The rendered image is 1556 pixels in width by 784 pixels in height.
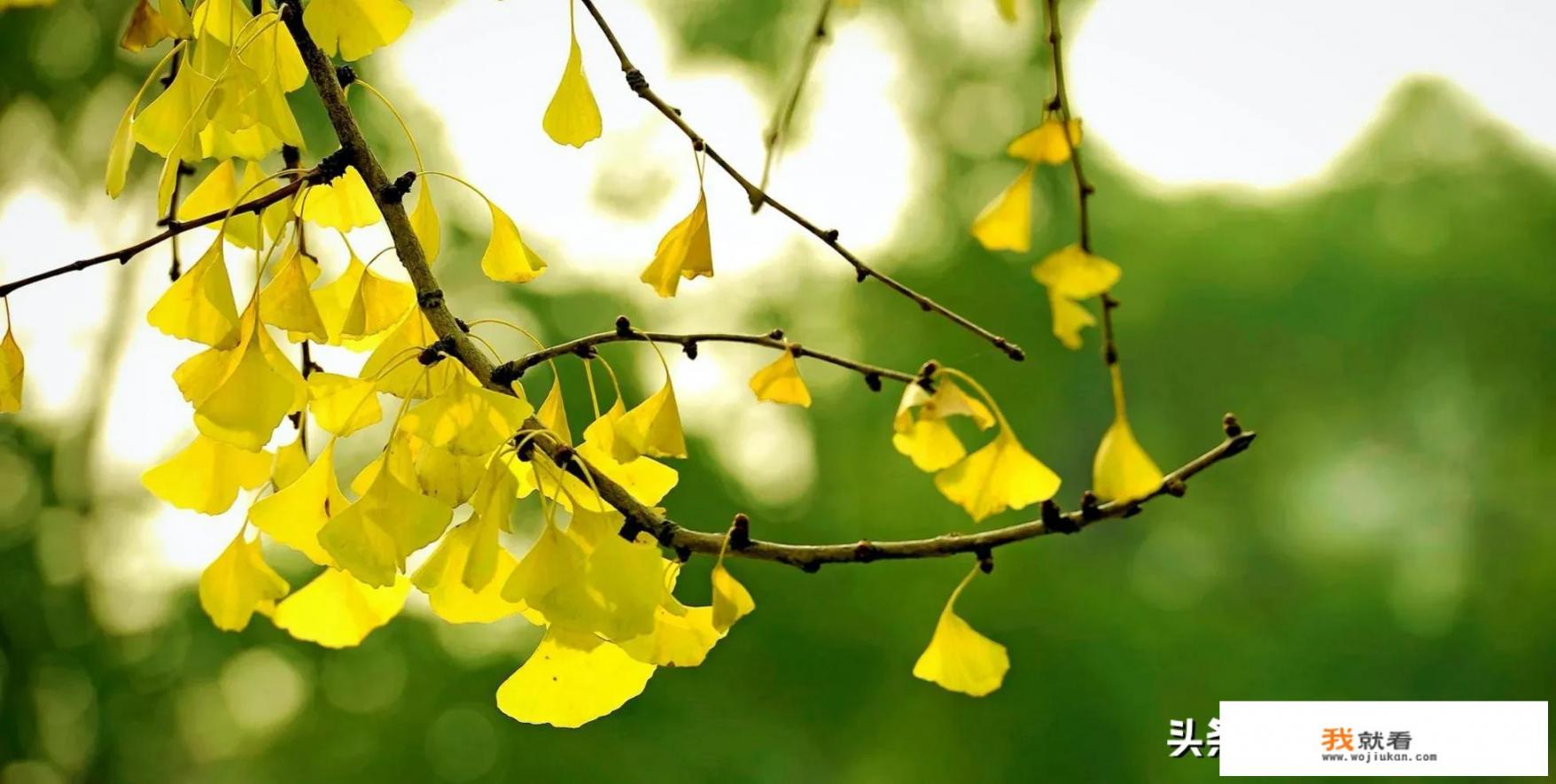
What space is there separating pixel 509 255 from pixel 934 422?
102 mm

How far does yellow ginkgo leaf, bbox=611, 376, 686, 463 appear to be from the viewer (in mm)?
259

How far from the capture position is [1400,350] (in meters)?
2.36

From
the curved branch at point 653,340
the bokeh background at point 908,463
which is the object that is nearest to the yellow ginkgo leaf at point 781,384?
the curved branch at point 653,340

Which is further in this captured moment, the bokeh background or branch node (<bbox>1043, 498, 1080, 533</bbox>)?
the bokeh background

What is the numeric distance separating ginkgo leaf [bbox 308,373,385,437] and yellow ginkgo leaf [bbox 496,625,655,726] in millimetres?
50

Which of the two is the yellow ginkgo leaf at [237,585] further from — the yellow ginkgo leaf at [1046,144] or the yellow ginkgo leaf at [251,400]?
the yellow ginkgo leaf at [1046,144]

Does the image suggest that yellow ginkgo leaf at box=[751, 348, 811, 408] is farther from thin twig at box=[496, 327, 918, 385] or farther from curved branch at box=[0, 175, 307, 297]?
curved branch at box=[0, 175, 307, 297]

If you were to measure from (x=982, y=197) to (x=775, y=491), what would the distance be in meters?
0.64

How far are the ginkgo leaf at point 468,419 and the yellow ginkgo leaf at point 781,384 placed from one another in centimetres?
12

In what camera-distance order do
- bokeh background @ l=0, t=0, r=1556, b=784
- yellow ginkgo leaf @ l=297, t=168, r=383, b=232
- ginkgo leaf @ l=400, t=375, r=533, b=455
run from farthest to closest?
bokeh background @ l=0, t=0, r=1556, b=784
yellow ginkgo leaf @ l=297, t=168, r=383, b=232
ginkgo leaf @ l=400, t=375, r=533, b=455

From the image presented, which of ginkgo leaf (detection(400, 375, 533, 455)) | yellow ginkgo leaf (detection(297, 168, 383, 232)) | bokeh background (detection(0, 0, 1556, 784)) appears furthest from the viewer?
bokeh background (detection(0, 0, 1556, 784))

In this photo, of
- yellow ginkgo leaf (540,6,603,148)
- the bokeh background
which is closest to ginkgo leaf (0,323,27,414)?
yellow ginkgo leaf (540,6,603,148)

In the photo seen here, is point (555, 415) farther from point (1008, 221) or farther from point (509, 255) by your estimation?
point (1008, 221)

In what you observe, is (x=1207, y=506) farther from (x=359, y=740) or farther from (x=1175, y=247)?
(x=359, y=740)
